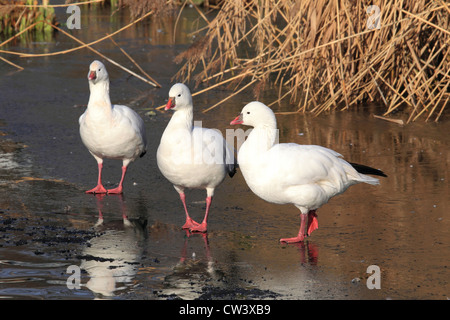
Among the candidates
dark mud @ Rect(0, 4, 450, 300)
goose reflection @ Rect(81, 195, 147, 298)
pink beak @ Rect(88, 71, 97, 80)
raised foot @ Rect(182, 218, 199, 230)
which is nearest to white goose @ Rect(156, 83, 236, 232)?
raised foot @ Rect(182, 218, 199, 230)

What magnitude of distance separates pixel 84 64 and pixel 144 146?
6.75 metres

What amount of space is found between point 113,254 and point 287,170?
157 cm

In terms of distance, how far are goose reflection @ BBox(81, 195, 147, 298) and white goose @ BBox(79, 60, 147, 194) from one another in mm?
752

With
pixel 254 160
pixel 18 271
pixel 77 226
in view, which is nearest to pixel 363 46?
pixel 254 160

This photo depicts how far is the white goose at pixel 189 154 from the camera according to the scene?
6198mm

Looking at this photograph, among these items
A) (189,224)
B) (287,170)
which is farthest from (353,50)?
(189,224)

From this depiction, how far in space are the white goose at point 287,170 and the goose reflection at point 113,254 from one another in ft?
3.69

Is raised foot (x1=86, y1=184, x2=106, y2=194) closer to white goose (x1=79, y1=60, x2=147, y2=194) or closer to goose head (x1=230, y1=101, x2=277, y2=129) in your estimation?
white goose (x1=79, y1=60, x2=147, y2=194)

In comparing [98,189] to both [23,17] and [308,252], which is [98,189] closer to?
[308,252]

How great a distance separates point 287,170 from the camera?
5797 millimetres

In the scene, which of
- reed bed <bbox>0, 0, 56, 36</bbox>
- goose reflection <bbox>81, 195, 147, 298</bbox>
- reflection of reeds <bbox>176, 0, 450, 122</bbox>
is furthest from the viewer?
reed bed <bbox>0, 0, 56, 36</bbox>

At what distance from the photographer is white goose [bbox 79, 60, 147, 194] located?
7.19 meters

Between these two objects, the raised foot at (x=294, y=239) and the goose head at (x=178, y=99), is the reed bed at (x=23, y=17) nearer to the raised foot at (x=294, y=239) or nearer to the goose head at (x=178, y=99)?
the goose head at (x=178, y=99)

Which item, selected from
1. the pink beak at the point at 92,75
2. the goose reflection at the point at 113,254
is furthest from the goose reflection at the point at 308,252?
the pink beak at the point at 92,75
